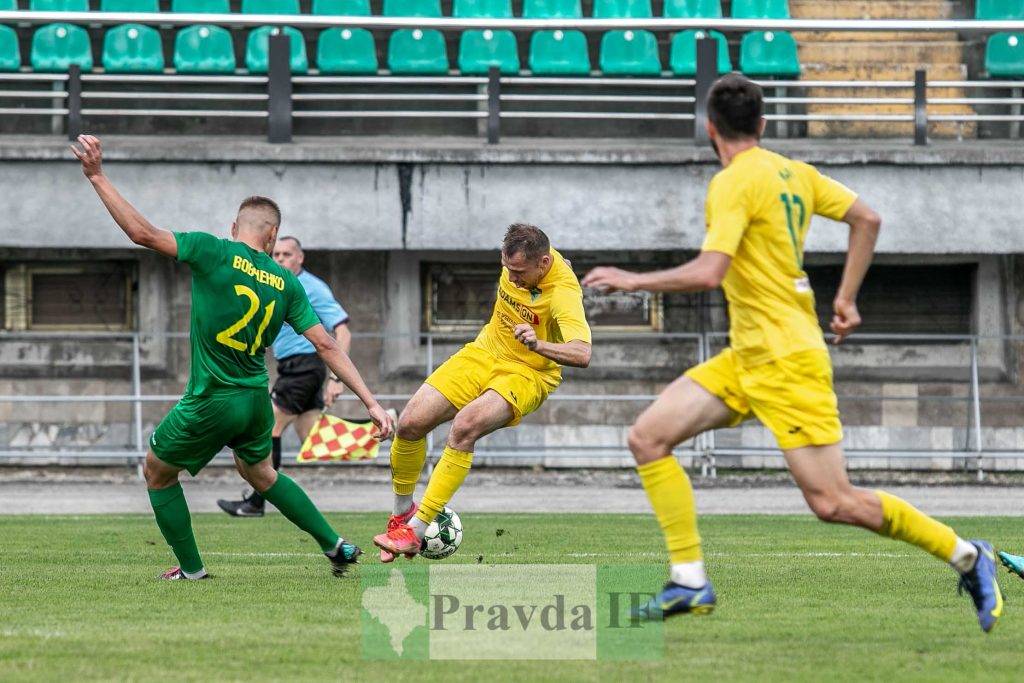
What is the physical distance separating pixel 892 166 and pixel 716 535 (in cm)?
812

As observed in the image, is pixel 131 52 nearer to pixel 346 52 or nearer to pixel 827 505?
pixel 346 52

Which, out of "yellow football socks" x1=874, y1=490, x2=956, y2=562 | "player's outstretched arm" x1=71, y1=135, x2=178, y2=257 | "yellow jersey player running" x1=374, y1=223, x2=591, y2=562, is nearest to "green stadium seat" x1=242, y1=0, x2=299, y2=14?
"yellow jersey player running" x1=374, y1=223, x2=591, y2=562

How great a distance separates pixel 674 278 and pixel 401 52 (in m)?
14.6

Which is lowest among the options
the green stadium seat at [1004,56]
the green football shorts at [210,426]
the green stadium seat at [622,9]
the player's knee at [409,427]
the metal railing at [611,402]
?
the metal railing at [611,402]

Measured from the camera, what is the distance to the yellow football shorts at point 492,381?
357 inches

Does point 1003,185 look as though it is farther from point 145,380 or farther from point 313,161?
point 145,380

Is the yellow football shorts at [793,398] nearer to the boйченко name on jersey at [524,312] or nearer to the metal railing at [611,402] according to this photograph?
the boйченко name on jersey at [524,312]

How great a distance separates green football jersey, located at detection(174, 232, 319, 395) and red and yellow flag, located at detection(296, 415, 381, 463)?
16.3 feet

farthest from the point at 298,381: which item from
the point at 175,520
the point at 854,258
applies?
the point at 854,258

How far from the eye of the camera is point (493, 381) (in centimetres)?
912

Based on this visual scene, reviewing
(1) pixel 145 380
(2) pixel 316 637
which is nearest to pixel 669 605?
(2) pixel 316 637

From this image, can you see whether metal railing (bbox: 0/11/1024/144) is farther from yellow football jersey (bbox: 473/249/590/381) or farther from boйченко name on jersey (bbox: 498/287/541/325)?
boйченко name on jersey (bbox: 498/287/541/325)

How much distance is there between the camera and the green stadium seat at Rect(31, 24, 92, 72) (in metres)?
19.4

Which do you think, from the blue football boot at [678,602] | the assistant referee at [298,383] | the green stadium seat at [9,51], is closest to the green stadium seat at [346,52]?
the green stadium seat at [9,51]
